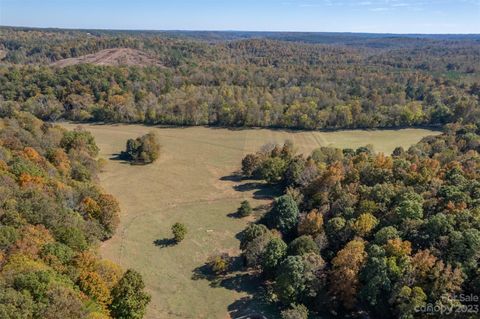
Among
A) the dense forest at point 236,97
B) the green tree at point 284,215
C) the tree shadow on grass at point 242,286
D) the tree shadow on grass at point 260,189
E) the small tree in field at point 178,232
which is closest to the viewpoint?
the tree shadow on grass at point 242,286


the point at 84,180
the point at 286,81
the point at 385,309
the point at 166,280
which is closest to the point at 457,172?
the point at 385,309

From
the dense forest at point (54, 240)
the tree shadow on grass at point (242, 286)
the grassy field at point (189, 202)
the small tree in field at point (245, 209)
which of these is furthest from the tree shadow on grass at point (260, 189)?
the dense forest at point (54, 240)

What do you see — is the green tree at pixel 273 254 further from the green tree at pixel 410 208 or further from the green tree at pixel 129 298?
the green tree at pixel 410 208

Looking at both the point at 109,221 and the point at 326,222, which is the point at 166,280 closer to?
the point at 109,221

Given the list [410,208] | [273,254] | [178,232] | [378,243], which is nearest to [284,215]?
[273,254]

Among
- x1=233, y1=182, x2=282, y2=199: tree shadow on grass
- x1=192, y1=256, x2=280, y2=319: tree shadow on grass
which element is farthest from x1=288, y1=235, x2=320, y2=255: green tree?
x1=233, y1=182, x2=282, y2=199: tree shadow on grass

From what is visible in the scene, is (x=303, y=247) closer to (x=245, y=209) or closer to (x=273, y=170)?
(x=245, y=209)

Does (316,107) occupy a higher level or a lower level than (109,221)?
higher
